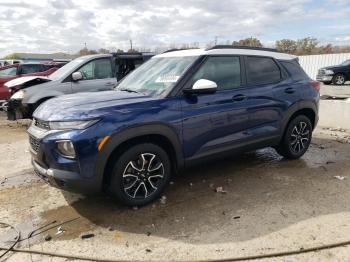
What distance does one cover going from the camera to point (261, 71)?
548 centimetres

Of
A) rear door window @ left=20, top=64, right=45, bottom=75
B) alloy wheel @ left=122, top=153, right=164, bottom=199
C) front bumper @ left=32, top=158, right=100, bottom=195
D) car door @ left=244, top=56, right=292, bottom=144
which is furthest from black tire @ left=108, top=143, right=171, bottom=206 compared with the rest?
rear door window @ left=20, top=64, right=45, bottom=75

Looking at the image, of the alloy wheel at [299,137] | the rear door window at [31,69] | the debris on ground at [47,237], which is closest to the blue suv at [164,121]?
the alloy wheel at [299,137]

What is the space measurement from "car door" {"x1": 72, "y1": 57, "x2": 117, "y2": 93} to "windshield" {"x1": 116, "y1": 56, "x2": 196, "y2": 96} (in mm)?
3651

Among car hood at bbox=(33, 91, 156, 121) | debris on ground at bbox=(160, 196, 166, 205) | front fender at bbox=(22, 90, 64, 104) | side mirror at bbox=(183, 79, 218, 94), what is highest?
side mirror at bbox=(183, 79, 218, 94)

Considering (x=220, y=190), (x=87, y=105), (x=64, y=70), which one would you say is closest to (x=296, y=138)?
(x=220, y=190)

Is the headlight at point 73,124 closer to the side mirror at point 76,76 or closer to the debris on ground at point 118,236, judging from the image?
the debris on ground at point 118,236

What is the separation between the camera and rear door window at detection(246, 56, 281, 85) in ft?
17.4

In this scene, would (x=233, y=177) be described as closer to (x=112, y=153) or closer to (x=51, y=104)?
(x=112, y=153)

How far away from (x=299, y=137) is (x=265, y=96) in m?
1.22

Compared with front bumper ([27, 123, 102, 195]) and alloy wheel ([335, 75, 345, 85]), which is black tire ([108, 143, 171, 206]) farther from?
alloy wheel ([335, 75, 345, 85])

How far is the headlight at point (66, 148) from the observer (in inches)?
150

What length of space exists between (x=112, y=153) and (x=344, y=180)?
334 cm

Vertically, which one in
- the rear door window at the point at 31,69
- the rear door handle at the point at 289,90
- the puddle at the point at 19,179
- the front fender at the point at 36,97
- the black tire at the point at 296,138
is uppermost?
the rear door window at the point at 31,69

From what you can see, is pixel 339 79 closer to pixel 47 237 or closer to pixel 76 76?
pixel 76 76
